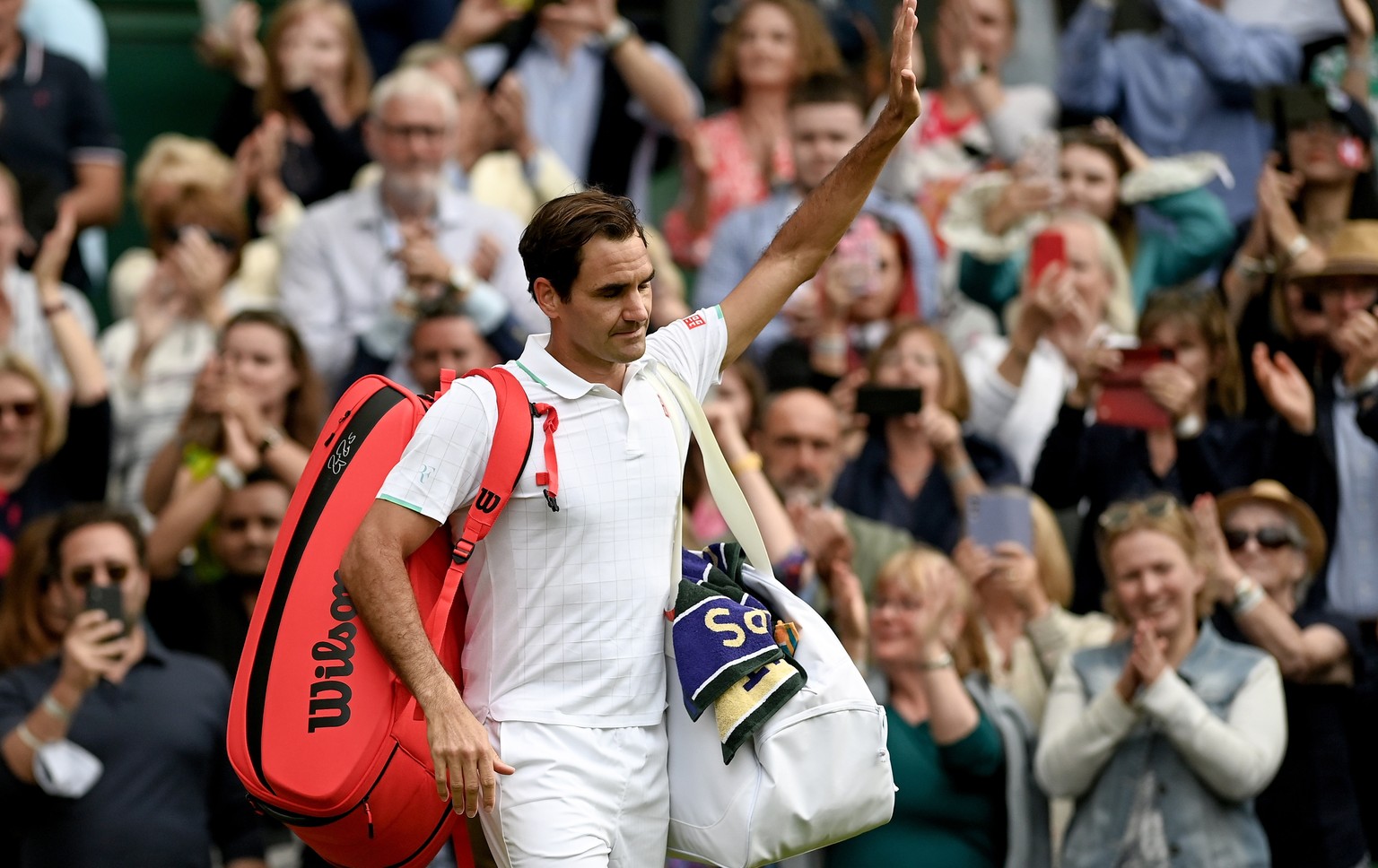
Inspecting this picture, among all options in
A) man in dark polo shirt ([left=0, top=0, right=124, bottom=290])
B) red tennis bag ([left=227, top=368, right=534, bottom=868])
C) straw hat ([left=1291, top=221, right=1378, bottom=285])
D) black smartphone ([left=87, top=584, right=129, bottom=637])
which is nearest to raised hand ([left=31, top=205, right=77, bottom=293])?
man in dark polo shirt ([left=0, top=0, right=124, bottom=290])

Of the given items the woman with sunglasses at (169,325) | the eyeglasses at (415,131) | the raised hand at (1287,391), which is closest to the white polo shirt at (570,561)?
the raised hand at (1287,391)

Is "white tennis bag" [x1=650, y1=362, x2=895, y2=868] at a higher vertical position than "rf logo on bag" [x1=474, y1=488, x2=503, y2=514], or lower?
lower

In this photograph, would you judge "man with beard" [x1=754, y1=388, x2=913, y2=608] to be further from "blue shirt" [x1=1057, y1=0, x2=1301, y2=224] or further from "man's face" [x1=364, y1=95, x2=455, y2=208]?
"blue shirt" [x1=1057, y1=0, x2=1301, y2=224]

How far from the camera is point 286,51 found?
9477mm

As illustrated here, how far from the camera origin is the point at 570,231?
14.4 feet

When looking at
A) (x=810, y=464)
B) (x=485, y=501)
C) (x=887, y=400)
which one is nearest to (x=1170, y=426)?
(x=887, y=400)

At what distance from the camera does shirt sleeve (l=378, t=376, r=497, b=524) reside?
13.9 feet

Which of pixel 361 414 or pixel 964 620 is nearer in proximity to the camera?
pixel 361 414

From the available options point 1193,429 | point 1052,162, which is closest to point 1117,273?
point 1052,162

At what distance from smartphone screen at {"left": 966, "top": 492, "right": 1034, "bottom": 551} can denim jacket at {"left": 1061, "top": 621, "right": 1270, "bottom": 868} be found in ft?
1.75

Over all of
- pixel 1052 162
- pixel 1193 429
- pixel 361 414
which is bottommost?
pixel 1193 429

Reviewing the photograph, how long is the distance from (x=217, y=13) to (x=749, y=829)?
7647 mm

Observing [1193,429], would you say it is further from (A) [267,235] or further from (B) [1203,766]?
(A) [267,235]

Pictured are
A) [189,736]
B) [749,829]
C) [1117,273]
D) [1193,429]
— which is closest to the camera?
[749,829]
